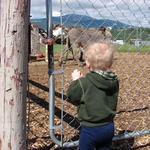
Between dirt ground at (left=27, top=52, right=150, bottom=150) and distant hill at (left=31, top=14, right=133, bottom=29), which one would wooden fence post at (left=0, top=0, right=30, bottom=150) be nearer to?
dirt ground at (left=27, top=52, right=150, bottom=150)

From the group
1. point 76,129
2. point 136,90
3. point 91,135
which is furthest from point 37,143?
point 136,90

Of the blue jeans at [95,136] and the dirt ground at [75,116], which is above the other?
the blue jeans at [95,136]

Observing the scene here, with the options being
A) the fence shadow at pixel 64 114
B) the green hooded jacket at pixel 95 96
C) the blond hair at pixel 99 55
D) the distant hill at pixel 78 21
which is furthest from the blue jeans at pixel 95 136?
the fence shadow at pixel 64 114

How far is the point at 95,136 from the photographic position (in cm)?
270

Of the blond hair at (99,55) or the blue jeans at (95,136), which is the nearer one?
the blond hair at (99,55)

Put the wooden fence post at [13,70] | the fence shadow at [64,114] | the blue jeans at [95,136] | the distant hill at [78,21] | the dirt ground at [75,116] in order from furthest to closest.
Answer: the fence shadow at [64,114] < the dirt ground at [75,116] < the distant hill at [78,21] < the blue jeans at [95,136] < the wooden fence post at [13,70]

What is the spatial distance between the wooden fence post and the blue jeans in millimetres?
483

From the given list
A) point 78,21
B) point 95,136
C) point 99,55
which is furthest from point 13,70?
point 78,21

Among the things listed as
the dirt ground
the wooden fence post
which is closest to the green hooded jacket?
the wooden fence post

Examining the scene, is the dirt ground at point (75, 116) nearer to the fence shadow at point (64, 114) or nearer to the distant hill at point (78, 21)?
the fence shadow at point (64, 114)

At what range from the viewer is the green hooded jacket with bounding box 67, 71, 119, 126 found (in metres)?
2.60

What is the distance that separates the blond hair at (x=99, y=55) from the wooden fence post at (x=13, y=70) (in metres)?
0.46

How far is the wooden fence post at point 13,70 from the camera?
2340mm

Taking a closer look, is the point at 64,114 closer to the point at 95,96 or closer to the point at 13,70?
the point at 95,96
